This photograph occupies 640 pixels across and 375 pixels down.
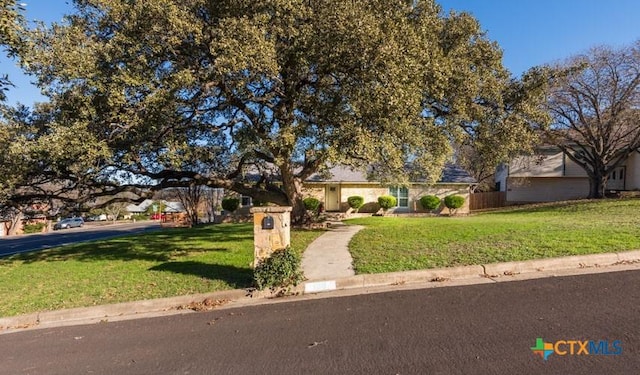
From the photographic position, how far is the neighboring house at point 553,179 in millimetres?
31516

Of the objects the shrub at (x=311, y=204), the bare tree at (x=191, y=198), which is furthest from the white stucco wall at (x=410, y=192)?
the bare tree at (x=191, y=198)

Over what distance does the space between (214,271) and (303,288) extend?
2463 mm

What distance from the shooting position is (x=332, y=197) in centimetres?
2814

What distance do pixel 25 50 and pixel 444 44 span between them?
34.9 feet

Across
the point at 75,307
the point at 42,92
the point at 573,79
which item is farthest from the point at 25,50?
the point at 573,79

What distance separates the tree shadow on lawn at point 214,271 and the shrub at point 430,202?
19433mm

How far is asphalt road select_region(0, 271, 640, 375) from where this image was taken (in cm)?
384

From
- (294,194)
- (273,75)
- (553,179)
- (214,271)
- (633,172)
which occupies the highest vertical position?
(273,75)

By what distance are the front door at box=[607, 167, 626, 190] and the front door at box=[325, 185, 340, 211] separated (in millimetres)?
22775

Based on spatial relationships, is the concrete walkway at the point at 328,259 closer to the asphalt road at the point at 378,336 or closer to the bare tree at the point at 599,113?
the asphalt road at the point at 378,336

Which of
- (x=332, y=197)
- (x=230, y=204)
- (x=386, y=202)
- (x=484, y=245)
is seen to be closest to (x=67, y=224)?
(x=230, y=204)

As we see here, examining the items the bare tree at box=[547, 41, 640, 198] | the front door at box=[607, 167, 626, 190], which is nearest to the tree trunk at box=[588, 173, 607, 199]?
the bare tree at box=[547, 41, 640, 198]

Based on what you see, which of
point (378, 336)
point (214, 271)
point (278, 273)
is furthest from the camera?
point (214, 271)

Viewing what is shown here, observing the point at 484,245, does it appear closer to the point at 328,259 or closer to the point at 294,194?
the point at 328,259
